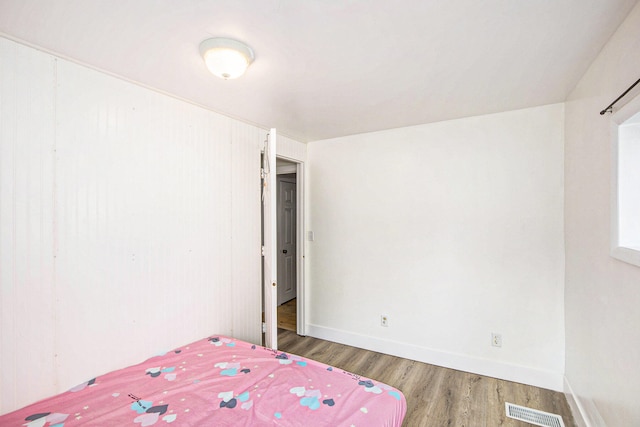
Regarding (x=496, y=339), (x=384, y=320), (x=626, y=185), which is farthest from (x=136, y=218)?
→ (x=496, y=339)

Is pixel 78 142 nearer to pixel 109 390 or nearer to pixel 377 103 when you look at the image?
pixel 109 390

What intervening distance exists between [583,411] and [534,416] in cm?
31

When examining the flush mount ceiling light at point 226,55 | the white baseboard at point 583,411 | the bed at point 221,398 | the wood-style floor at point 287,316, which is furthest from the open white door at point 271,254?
the white baseboard at point 583,411

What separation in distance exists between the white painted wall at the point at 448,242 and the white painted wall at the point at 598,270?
19 centimetres

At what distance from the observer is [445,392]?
8.07ft

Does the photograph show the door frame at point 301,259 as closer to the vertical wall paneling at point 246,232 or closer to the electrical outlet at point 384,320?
the vertical wall paneling at point 246,232

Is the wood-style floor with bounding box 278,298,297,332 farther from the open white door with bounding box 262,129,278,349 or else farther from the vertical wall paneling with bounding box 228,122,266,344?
the open white door with bounding box 262,129,278,349

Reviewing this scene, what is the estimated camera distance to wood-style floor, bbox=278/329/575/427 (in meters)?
2.14

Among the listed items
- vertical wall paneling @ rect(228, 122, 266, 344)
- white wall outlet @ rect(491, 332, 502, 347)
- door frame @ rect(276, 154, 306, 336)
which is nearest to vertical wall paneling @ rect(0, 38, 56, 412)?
vertical wall paneling @ rect(228, 122, 266, 344)

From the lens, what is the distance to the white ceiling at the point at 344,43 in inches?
52.1

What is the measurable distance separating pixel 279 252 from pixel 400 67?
368cm

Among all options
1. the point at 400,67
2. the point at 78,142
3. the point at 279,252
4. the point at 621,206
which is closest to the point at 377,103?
the point at 400,67

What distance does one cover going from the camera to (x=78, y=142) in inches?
69.8

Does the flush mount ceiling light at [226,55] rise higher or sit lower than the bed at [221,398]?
higher
